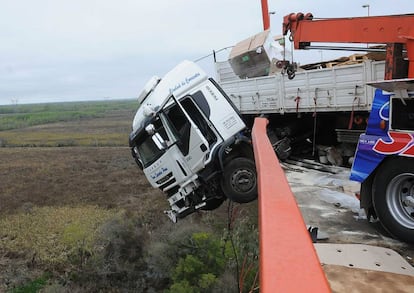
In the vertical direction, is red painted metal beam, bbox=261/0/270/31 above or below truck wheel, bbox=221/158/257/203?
above

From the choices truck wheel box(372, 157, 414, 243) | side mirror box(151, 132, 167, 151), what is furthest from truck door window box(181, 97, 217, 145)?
truck wheel box(372, 157, 414, 243)

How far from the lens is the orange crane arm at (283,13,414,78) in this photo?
17.9ft

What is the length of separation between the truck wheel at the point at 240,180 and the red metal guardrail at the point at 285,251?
7.30 meters

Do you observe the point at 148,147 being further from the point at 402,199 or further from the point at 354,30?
the point at 402,199

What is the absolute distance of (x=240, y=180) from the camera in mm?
8945

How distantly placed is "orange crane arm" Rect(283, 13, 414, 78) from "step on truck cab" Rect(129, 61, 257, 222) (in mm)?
2298

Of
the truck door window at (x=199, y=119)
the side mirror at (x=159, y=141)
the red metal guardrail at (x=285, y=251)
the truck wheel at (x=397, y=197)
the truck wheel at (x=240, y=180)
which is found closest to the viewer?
the red metal guardrail at (x=285, y=251)

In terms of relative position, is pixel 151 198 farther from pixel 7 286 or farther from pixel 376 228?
pixel 376 228

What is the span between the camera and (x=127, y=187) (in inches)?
1002

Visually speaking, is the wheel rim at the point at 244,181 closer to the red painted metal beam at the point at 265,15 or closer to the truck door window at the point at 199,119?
the truck door window at the point at 199,119

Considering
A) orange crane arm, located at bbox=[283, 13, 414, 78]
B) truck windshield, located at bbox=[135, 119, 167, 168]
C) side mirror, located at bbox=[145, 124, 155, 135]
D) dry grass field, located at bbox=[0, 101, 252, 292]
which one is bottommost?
dry grass field, located at bbox=[0, 101, 252, 292]

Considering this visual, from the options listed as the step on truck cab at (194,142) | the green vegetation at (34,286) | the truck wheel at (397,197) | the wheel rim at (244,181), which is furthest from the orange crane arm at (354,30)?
the green vegetation at (34,286)

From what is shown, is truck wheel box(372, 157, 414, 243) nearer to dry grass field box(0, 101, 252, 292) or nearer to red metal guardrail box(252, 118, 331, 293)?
red metal guardrail box(252, 118, 331, 293)

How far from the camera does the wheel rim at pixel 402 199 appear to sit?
14.3ft
